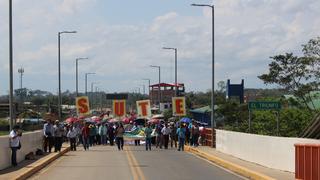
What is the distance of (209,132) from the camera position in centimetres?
4359

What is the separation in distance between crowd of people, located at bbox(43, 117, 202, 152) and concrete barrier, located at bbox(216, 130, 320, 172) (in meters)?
8.02

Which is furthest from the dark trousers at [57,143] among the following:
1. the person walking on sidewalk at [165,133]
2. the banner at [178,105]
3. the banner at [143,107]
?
the banner at [143,107]

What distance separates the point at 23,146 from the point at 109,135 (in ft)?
71.6

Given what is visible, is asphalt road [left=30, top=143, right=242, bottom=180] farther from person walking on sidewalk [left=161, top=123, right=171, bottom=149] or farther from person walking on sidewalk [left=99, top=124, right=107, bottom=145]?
person walking on sidewalk [left=99, top=124, right=107, bottom=145]

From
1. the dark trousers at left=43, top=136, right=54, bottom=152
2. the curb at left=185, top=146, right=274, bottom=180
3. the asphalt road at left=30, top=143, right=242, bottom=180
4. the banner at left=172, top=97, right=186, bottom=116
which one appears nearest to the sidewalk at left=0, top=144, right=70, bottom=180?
the asphalt road at left=30, top=143, right=242, bottom=180

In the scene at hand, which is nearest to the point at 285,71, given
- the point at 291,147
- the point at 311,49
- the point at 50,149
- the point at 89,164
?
the point at 311,49

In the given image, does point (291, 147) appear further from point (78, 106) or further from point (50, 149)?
point (78, 106)

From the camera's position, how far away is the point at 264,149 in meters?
24.8

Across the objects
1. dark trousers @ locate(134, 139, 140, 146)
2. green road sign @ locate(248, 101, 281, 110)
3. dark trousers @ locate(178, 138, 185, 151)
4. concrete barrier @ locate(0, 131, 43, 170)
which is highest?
green road sign @ locate(248, 101, 281, 110)

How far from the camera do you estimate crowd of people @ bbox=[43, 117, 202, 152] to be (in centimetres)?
3647

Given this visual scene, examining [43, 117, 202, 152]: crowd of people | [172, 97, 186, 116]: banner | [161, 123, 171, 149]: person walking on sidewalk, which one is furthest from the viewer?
[172, 97, 186, 116]: banner

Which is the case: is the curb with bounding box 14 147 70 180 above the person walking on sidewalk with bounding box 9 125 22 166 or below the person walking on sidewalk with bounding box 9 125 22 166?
below

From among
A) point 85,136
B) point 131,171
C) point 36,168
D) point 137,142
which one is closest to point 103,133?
point 137,142

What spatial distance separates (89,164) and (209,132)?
17.4 m
